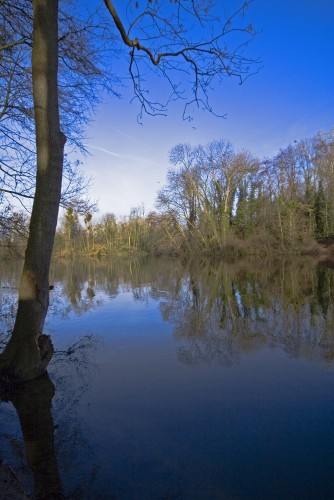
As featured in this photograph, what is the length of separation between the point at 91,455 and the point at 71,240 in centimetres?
5948

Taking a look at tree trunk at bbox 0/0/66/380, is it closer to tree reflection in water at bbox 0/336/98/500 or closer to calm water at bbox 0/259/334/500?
tree reflection in water at bbox 0/336/98/500

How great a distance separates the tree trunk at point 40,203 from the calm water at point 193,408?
0.70m

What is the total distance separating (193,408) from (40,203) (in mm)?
3421

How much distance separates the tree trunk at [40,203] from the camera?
468 centimetres

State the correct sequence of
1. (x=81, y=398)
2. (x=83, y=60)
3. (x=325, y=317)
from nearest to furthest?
(x=81, y=398)
(x=83, y=60)
(x=325, y=317)

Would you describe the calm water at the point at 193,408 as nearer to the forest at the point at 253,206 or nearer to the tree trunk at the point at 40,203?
the tree trunk at the point at 40,203

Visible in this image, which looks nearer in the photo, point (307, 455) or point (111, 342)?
point (307, 455)

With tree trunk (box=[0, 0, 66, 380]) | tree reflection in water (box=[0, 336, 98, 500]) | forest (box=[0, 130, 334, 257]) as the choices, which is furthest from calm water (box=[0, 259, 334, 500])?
forest (box=[0, 130, 334, 257])

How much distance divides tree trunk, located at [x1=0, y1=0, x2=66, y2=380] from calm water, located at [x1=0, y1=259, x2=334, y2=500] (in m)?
0.70

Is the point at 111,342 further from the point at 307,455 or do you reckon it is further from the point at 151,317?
the point at 307,455

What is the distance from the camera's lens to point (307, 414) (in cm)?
392

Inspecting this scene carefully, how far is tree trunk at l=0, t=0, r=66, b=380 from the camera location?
184 inches

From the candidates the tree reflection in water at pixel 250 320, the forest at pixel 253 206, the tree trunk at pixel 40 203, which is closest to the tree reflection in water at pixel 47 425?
the tree trunk at pixel 40 203

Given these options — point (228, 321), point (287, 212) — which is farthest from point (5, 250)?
point (287, 212)
